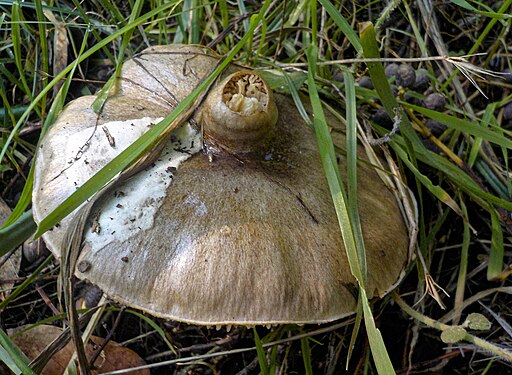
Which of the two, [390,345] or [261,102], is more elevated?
[261,102]

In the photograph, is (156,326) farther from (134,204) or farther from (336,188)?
(336,188)

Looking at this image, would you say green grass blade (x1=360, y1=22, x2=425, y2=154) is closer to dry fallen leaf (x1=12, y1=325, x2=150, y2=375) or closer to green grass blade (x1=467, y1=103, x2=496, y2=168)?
green grass blade (x1=467, y1=103, x2=496, y2=168)

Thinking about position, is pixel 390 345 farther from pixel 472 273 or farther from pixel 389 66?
pixel 389 66

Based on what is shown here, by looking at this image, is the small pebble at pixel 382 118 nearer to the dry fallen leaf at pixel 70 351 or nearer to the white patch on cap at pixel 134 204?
the white patch on cap at pixel 134 204

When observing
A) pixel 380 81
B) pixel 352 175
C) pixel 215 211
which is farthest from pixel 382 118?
pixel 215 211

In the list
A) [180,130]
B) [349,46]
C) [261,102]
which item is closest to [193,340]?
[180,130]

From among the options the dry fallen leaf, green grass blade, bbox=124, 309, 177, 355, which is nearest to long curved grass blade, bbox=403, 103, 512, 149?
green grass blade, bbox=124, 309, 177, 355

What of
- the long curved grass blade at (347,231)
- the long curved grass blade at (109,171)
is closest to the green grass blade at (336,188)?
the long curved grass blade at (347,231)

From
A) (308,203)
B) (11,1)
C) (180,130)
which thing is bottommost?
(308,203)
